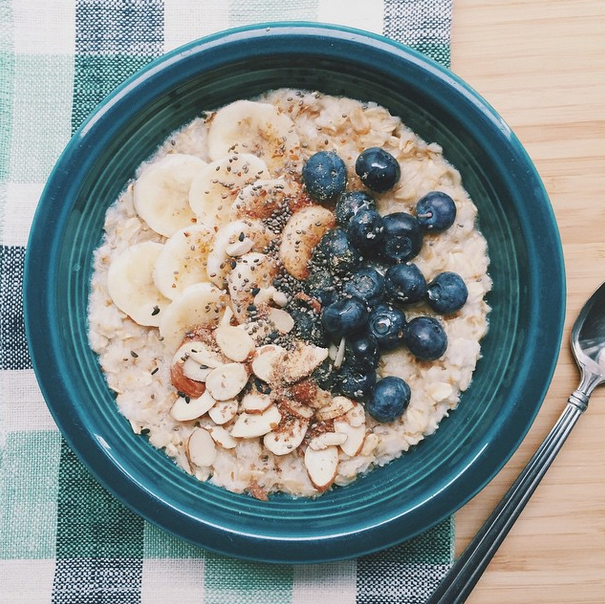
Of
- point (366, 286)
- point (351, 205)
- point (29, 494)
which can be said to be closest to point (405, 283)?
point (366, 286)

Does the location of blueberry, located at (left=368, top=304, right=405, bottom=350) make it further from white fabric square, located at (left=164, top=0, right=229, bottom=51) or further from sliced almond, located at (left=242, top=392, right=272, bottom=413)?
white fabric square, located at (left=164, top=0, right=229, bottom=51)

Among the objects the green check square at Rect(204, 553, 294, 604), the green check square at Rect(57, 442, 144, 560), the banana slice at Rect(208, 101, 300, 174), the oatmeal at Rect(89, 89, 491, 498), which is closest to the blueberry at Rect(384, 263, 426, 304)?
the oatmeal at Rect(89, 89, 491, 498)

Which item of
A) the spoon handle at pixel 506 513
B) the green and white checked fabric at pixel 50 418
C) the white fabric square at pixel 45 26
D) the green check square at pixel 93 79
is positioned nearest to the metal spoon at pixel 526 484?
the spoon handle at pixel 506 513

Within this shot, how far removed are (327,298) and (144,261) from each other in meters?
0.40

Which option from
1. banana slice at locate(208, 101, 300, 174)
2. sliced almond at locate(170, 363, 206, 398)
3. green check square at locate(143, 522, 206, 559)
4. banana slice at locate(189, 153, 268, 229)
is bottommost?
green check square at locate(143, 522, 206, 559)

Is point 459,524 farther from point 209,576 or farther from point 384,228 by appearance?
point 384,228

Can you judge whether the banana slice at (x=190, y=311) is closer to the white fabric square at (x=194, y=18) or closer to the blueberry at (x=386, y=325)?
the blueberry at (x=386, y=325)

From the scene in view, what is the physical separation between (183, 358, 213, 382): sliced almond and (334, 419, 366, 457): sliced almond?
0.29 metres

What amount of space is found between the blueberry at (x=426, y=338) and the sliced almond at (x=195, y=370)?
0.42 m

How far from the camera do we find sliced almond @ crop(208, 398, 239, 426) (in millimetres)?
1359

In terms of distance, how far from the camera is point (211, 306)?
4.48 feet

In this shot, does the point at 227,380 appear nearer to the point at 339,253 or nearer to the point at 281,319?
the point at 281,319

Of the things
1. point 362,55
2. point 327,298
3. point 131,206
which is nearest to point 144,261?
point 131,206

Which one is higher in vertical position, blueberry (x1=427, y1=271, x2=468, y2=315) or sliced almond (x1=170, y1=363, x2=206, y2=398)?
blueberry (x1=427, y1=271, x2=468, y2=315)
